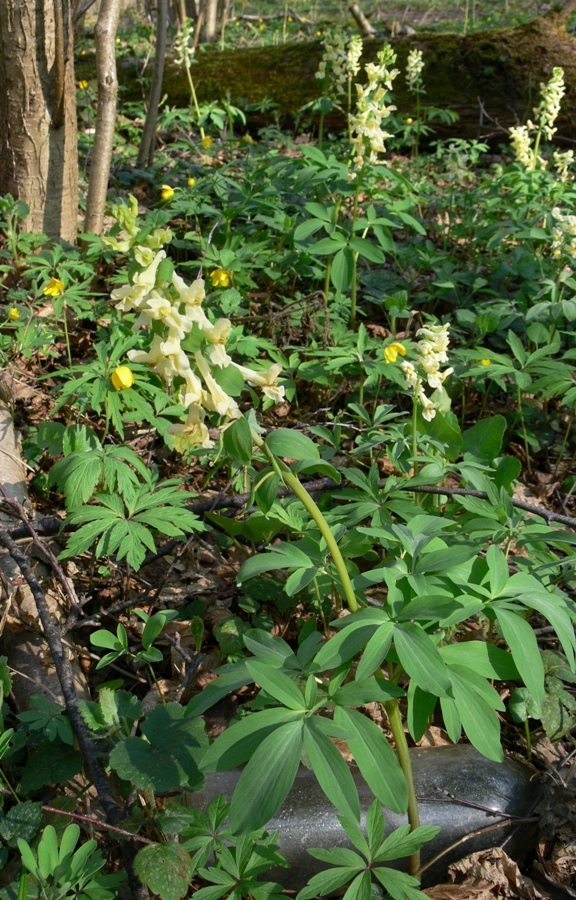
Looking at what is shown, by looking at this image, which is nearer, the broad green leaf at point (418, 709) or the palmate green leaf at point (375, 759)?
the palmate green leaf at point (375, 759)

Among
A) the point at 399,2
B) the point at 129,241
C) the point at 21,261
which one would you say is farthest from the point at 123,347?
the point at 399,2

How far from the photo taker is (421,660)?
4.17ft

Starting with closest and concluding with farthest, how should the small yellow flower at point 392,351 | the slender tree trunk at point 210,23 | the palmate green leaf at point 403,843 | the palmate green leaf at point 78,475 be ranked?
the palmate green leaf at point 403,843
the palmate green leaf at point 78,475
the small yellow flower at point 392,351
the slender tree trunk at point 210,23

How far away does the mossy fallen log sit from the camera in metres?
6.25

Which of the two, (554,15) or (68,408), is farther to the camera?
(554,15)

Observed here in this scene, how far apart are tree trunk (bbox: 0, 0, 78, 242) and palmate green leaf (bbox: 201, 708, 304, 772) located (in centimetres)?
366

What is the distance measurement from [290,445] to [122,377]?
3.57 feet

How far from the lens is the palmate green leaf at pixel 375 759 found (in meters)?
1.20

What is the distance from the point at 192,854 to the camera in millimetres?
1574

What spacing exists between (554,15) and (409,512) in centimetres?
673

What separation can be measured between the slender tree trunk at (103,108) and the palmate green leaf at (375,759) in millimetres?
3765

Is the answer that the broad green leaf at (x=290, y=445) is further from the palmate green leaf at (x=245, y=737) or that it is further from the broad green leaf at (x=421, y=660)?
the palmate green leaf at (x=245, y=737)

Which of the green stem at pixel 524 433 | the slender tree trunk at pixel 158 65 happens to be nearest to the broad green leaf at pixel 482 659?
the green stem at pixel 524 433

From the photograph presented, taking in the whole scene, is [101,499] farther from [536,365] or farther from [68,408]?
[536,365]
